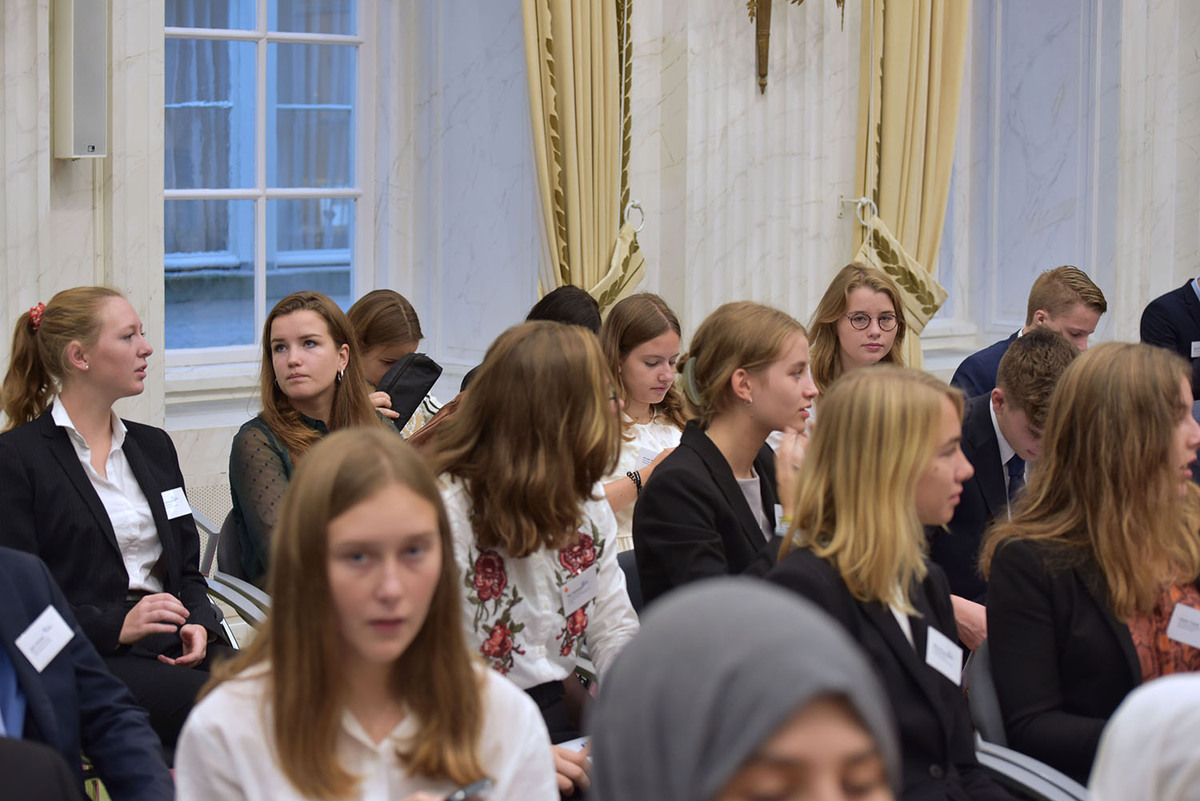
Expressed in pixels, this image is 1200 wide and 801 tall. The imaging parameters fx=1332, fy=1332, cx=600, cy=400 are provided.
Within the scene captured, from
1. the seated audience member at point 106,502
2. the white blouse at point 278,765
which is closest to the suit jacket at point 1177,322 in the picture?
the seated audience member at point 106,502

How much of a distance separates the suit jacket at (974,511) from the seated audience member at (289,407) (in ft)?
5.22

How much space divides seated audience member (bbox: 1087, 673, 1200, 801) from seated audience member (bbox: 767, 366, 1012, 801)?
85 centimetres

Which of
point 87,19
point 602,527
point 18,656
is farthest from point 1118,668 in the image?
point 87,19

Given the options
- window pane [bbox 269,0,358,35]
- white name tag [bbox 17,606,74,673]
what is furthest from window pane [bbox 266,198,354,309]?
white name tag [bbox 17,606,74,673]

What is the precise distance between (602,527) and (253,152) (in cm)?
334

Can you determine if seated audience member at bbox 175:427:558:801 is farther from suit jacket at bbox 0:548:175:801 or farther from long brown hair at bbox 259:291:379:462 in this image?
long brown hair at bbox 259:291:379:462

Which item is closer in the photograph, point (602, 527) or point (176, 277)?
point (602, 527)

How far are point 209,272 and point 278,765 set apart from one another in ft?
13.3

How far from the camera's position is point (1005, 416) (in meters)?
3.36

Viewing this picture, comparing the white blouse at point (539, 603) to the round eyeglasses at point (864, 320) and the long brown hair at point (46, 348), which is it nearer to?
the long brown hair at point (46, 348)

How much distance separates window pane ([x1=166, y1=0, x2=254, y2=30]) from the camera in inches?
204

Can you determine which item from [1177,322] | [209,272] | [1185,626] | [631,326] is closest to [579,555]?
[1185,626]

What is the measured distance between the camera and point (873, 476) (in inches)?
87.5

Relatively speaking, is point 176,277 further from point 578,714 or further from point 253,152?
point 578,714
